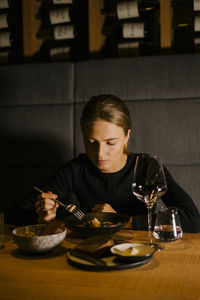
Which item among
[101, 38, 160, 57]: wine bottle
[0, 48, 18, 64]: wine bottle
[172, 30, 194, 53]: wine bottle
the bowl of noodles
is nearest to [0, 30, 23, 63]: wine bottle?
[0, 48, 18, 64]: wine bottle

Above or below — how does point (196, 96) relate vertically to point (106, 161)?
above

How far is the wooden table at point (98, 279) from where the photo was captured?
0.72 meters

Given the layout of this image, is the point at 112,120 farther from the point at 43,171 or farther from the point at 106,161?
the point at 43,171

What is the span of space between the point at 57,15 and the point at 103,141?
1.24m

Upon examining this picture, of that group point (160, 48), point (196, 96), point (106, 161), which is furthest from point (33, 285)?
point (160, 48)

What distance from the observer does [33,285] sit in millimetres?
780

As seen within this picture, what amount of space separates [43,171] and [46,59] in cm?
89

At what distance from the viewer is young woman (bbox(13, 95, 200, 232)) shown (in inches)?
54.9

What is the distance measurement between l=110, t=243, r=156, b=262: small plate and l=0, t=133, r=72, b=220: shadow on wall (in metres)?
1.39

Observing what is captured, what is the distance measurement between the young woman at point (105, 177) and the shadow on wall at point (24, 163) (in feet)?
1.37

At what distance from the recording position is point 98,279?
0.80m

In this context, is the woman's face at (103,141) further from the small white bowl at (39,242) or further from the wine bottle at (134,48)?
the wine bottle at (134,48)

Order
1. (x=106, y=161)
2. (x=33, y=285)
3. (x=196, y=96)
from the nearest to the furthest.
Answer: (x=33, y=285) < (x=106, y=161) < (x=196, y=96)

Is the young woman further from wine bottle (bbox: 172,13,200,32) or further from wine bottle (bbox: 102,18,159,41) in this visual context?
wine bottle (bbox: 172,13,200,32)
